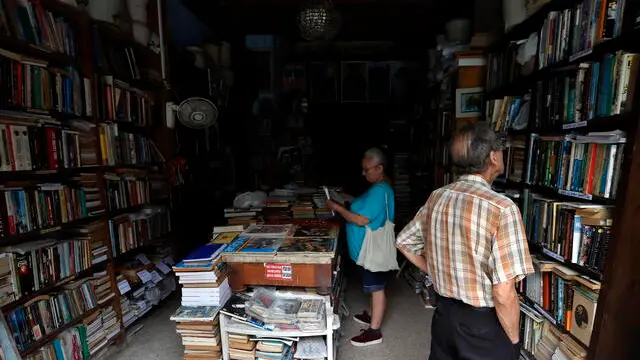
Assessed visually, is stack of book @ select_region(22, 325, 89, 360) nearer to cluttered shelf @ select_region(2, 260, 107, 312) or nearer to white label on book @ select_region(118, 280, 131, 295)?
cluttered shelf @ select_region(2, 260, 107, 312)

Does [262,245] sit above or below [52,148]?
below

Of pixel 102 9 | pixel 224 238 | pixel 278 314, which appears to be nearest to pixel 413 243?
pixel 278 314

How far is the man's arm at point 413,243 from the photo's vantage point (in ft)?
5.28

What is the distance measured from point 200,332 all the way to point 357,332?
4.38 ft

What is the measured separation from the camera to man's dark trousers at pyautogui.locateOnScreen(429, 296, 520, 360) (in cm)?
132

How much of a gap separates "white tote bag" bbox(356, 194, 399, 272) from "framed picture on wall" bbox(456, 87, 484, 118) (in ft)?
3.75

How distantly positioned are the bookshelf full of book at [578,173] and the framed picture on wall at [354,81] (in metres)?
3.83

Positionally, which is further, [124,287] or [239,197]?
[239,197]

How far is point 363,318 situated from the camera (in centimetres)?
296

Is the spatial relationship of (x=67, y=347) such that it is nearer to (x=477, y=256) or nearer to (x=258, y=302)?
(x=258, y=302)

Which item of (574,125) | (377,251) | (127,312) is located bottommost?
(127,312)

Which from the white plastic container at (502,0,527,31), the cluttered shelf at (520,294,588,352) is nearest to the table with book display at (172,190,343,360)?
the cluttered shelf at (520,294,588,352)

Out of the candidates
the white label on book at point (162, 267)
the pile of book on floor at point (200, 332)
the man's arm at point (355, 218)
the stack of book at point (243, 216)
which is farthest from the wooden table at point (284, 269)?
the white label on book at point (162, 267)

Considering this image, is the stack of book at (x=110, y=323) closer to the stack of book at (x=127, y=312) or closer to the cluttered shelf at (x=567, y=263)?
the stack of book at (x=127, y=312)
